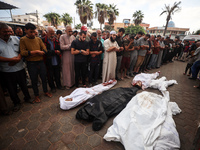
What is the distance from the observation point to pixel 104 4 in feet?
76.4

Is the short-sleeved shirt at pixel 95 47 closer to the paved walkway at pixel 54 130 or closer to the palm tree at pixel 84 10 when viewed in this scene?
the paved walkway at pixel 54 130

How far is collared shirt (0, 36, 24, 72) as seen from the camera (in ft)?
7.22

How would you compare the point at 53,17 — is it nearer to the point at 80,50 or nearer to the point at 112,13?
the point at 112,13

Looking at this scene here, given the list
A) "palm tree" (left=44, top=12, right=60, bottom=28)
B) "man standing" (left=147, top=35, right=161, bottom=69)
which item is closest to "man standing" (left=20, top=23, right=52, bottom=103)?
"man standing" (left=147, top=35, right=161, bottom=69)

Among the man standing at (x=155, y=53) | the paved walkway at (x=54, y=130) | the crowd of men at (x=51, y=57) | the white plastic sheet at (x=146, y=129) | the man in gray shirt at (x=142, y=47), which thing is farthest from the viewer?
the man standing at (x=155, y=53)

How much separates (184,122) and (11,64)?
465 centimetres

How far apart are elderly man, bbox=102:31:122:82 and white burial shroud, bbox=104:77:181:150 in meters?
2.10

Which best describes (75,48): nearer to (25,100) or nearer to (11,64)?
(11,64)

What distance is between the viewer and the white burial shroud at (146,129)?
1488 millimetres

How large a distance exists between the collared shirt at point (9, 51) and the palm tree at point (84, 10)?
21.9 metres

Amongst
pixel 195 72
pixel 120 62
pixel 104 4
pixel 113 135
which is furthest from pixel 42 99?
pixel 104 4

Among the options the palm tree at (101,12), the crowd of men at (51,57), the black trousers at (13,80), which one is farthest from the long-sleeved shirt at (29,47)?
the palm tree at (101,12)

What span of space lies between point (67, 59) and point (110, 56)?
174 centimetres

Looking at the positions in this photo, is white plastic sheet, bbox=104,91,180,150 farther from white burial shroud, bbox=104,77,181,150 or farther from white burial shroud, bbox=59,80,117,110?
white burial shroud, bbox=59,80,117,110
